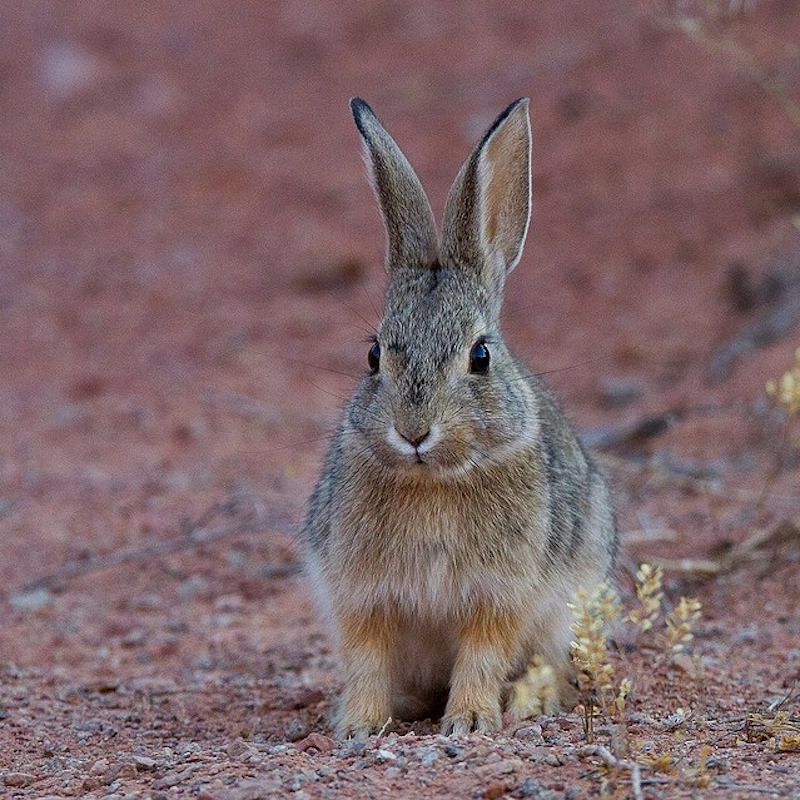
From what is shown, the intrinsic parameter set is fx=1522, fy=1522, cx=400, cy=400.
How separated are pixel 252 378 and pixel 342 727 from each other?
5.76 metres

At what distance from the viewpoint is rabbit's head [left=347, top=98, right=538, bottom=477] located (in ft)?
15.5

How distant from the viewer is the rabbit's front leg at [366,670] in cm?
506

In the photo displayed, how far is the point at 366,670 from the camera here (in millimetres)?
5098

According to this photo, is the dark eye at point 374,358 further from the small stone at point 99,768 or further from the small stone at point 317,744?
the small stone at point 99,768

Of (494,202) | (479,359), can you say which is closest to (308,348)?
(494,202)

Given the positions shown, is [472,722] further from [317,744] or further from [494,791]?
[494,791]

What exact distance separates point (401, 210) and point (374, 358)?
594 mm

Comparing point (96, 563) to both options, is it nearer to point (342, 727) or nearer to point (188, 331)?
point (342, 727)

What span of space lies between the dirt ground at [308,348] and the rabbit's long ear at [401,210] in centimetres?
139

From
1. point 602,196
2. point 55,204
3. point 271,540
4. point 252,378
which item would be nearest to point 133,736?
point 271,540

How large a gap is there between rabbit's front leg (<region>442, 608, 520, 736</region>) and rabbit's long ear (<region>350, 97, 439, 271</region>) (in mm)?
1256

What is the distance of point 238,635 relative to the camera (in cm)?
664

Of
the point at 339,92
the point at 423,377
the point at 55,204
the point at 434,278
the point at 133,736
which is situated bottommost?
the point at 133,736

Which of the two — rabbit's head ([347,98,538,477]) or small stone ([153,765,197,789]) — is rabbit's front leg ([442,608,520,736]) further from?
small stone ([153,765,197,789])
